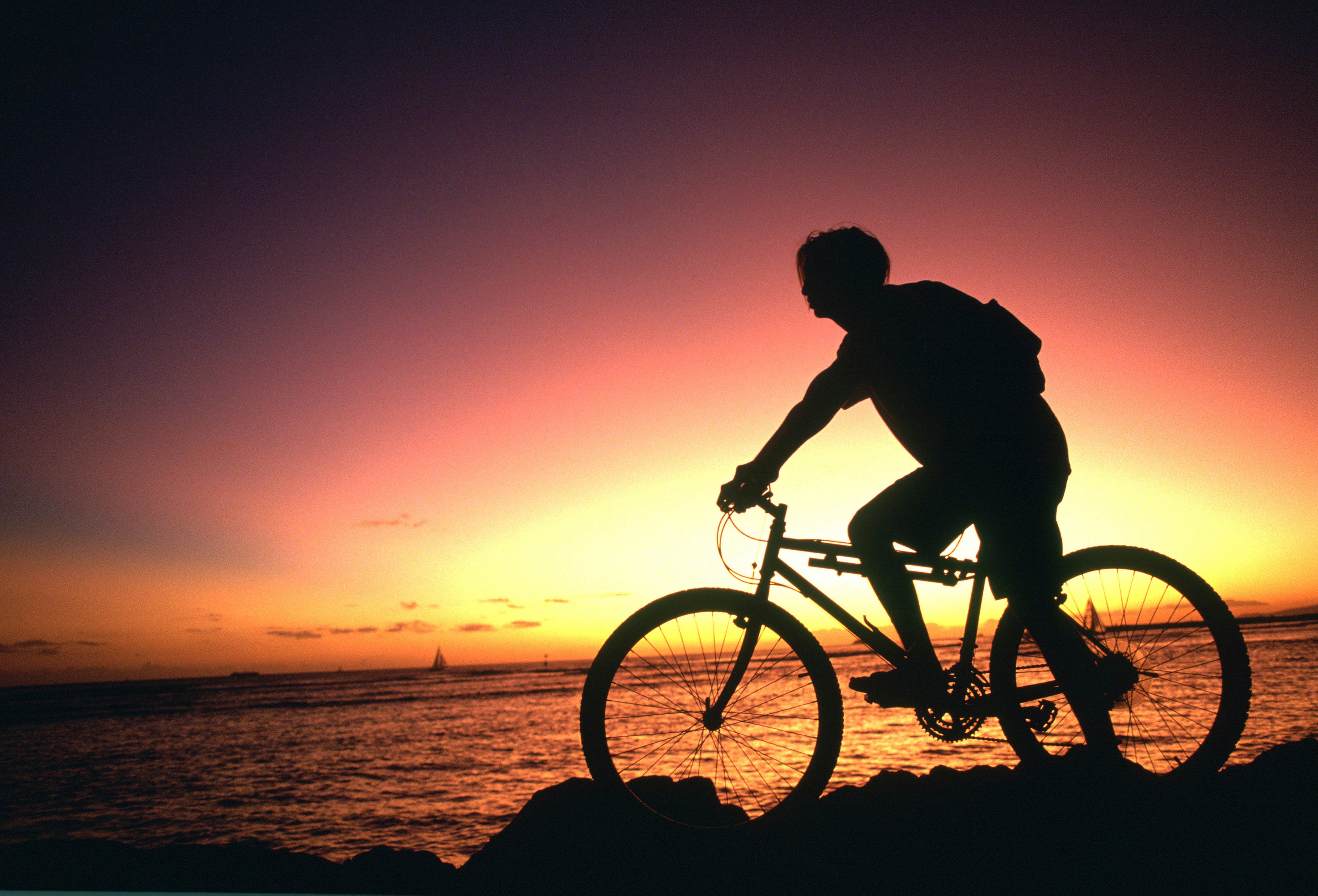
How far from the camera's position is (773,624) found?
2.51 meters

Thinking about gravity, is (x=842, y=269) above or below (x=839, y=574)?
above

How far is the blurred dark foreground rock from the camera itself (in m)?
2.02

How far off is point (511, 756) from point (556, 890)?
14022 mm

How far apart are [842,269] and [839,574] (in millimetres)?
1334

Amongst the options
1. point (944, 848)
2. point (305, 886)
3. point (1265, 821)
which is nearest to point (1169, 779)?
point (1265, 821)

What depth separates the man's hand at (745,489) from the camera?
2.55 meters

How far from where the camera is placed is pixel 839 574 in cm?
257

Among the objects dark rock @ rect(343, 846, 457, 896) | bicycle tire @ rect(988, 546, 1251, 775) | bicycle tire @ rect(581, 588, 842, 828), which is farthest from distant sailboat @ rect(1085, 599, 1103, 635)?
dark rock @ rect(343, 846, 457, 896)

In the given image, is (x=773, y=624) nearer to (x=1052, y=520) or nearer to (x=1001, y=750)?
(x=1052, y=520)

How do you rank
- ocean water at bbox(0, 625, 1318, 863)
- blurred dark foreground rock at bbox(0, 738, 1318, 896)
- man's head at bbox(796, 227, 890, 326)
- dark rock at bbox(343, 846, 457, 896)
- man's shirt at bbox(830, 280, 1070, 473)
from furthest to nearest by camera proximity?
ocean water at bbox(0, 625, 1318, 863)
dark rock at bbox(343, 846, 457, 896)
man's head at bbox(796, 227, 890, 326)
man's shirt at bbox(830, 280, 1070, 473)
blurred dark foreground rock at bbox(0, 738, 1318, 896)

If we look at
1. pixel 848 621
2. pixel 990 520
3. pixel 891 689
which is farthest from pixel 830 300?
pixel 891 689

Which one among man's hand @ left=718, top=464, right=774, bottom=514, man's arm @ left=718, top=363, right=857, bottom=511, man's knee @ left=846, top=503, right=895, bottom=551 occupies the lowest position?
man's knee @ left=846, top=503, right=895, bottom=551

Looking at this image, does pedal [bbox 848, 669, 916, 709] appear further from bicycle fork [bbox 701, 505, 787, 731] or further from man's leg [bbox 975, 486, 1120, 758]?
man's leg [bbox 975, 486, 1120, 758]

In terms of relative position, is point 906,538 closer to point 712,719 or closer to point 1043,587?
point 1043,587
